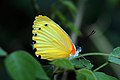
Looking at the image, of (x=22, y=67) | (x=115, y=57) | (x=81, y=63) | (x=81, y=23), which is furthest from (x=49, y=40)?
(x=81, y=23)

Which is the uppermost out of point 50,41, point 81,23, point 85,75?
point 81,23

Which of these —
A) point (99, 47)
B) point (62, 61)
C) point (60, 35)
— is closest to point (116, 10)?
point (99, 47)

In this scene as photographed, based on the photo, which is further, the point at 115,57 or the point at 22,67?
the point at 115,57

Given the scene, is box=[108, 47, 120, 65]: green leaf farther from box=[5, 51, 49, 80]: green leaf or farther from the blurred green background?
the blurred green background

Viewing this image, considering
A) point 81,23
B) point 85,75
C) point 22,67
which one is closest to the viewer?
point 22,67

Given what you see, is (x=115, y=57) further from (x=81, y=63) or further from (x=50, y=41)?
(x=50, y=41)

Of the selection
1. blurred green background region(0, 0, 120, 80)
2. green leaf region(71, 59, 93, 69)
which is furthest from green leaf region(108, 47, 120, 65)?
blurred green background region(0, 0, 120, 80)

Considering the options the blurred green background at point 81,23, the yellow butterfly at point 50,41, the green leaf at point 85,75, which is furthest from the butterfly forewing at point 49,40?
the blurred green background at point 81,23
